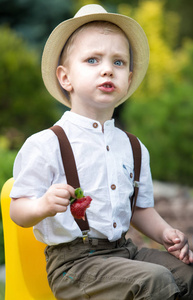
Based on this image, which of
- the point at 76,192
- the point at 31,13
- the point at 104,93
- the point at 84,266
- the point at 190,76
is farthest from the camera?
the point at 31,13

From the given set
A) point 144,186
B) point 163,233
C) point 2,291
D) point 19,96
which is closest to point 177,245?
point 163,233

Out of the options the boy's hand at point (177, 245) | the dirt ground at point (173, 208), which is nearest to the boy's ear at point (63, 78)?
→ the boy's hand at point (177, 245)

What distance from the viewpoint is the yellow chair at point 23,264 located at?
80.1 inches

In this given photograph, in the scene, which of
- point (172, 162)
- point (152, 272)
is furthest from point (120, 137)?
point (172, 162)

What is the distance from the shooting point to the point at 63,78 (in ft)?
7.04

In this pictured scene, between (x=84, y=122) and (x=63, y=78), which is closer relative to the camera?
(x=84, y=122)

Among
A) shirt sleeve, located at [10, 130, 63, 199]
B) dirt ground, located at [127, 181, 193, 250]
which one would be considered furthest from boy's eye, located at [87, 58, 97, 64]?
dirt ground, located at [127, 181, 193, 250]

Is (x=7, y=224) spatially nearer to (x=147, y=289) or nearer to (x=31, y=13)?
(x=147, y=289)

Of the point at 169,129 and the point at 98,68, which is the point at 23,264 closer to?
the point at 98,68

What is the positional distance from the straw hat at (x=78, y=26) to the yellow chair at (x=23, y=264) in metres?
0.53

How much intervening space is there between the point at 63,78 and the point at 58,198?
2.30 ft

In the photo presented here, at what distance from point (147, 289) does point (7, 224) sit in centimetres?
70

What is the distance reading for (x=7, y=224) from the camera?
2.05 metres

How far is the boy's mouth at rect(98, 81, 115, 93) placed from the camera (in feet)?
6.43
